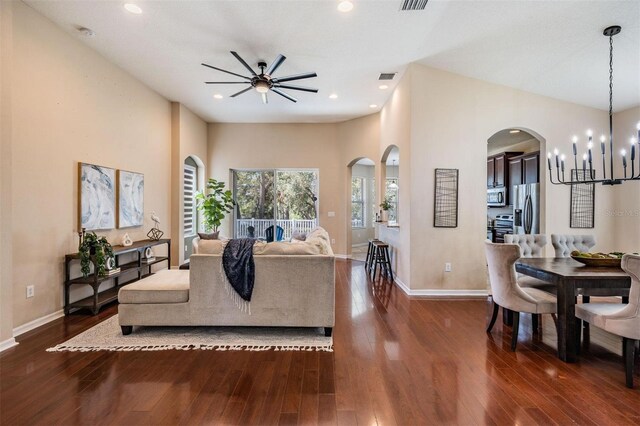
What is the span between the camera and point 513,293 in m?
2.92

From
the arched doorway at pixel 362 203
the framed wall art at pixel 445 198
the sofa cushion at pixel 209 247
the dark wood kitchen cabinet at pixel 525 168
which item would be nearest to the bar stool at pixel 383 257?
the framed wall art at pixel 445 198

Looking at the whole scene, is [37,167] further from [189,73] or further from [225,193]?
[225,193]

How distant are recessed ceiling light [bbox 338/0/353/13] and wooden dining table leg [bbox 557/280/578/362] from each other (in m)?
3.36

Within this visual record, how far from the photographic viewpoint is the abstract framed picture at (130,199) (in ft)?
15.8

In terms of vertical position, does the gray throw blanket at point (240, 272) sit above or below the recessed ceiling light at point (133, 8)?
below

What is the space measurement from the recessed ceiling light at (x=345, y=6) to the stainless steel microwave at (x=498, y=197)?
5.65 meters

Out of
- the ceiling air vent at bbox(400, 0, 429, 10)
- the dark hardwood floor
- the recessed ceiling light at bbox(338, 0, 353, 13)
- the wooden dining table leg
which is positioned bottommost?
the dark hardwood floor

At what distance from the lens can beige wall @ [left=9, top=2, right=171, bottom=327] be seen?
3.28 m

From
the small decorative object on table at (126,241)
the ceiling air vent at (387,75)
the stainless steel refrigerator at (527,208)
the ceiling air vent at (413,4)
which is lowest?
the small decorative object on table at (126,241)

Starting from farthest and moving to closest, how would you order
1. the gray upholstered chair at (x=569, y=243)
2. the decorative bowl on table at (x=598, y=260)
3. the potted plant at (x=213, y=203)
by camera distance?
the potted plant at (x=213, y=203) < the gray upholstered chair at (x=569, y=243) < the decorative bowl on table at (x=598, y=260)

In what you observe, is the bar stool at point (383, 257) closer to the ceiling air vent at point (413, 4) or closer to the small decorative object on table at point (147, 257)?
the ceiling air vent at point (413, 4)

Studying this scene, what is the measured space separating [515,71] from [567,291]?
3.23 m

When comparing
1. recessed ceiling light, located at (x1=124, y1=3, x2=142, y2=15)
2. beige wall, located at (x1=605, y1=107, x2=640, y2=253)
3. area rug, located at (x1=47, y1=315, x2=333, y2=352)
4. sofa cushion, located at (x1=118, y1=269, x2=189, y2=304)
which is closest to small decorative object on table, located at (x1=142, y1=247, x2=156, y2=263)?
area rug, located at (x1=47, y1=315, x2=333, y2=352)

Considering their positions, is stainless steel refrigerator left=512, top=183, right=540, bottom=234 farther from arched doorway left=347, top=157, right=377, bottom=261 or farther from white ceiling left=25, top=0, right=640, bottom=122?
arched doorway left=347, top=157, right=377, bottom=261
